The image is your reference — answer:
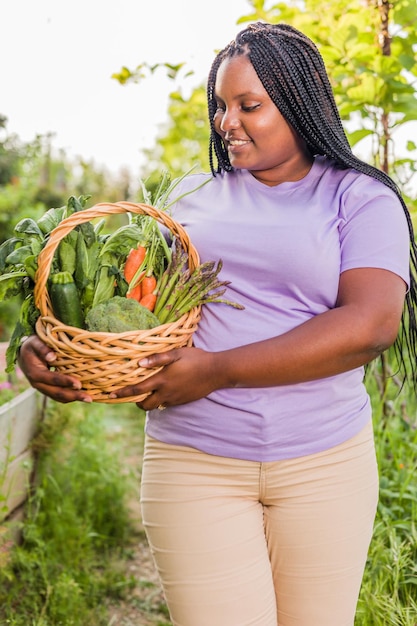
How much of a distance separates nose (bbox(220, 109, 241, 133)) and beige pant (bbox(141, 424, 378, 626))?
0.84 metres

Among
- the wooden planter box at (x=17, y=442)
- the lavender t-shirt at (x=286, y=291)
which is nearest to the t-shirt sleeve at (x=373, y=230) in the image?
the lavender t-shirt at (x=286, y=291)

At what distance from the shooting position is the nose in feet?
6.25

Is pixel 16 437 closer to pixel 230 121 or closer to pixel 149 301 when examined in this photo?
pixel 149 301

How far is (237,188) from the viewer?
2.05 meters

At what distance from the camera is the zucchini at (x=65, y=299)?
5.65 feet

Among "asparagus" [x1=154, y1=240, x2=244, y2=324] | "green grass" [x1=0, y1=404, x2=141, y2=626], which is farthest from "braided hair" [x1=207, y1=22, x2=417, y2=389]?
"green grass" [x1=0, y1=404, x2=141, y2=626]

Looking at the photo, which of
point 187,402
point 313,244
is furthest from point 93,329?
point 313,244

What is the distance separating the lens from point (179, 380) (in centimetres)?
177

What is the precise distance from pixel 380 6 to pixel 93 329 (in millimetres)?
2350

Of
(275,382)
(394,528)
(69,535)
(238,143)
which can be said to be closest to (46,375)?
(275,382)

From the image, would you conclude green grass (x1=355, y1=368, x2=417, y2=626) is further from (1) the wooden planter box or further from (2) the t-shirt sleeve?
(1) the wooden planter box

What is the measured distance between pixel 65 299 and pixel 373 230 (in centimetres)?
77

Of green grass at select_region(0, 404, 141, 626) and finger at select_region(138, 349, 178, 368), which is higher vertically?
finger at select_region(138, 349, 178, 368)

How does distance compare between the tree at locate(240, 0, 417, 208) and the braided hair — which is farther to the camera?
the tree at locate(240, 0, 417, 208)
